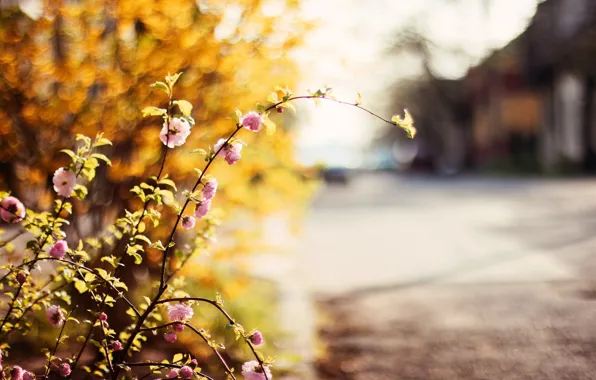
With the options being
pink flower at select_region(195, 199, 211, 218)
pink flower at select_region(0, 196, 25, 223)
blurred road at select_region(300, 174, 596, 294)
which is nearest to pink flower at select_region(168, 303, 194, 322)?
pink flower at select_region(195, 199, 211, 218)

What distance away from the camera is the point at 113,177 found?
476 centimetres

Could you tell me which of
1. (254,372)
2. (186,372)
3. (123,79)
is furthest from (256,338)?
(123,79)

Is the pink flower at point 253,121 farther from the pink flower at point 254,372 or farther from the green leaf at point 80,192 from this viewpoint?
the pink flower at point 254,372

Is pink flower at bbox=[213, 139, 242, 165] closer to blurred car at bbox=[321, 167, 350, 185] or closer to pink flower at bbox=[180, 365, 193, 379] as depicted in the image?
pink flower at bbox=[180, 365, 193, 379]

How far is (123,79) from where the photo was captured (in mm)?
4508

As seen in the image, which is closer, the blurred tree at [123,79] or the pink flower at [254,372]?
the pink flower at [254,372]

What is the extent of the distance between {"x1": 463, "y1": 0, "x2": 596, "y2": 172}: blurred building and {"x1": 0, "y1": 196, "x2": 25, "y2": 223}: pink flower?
84.5ft

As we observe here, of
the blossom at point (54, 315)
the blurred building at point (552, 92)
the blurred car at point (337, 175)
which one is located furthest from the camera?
the blurred car at point (337, 175)

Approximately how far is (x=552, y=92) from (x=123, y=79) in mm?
28466

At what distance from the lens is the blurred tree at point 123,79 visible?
175 inches

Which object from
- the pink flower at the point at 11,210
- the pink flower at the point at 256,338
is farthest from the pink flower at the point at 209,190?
the pink flower at the point at 11,210

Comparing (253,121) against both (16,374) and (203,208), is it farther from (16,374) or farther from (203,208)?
(16,374)

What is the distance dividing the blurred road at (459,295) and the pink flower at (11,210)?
2.76m

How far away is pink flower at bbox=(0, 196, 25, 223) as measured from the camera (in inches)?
95.6
